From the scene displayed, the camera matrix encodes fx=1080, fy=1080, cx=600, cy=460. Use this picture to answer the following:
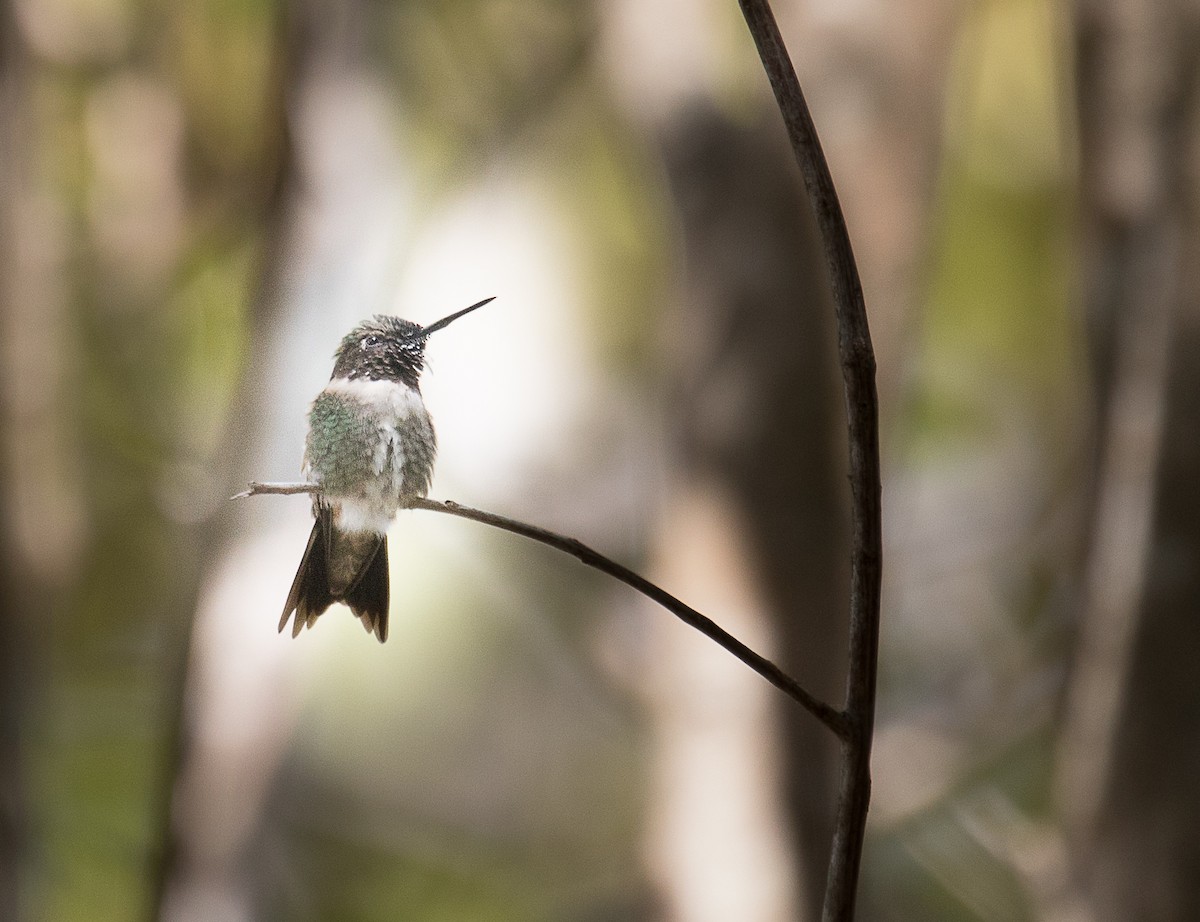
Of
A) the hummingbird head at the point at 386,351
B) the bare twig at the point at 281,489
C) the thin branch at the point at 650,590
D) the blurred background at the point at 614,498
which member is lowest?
the thin branch at the point at 650,590

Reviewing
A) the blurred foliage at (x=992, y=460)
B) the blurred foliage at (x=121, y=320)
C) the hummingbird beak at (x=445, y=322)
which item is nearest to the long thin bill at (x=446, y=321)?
the hummingbird beak at (x=445, y=322)

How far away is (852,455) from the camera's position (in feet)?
0.53

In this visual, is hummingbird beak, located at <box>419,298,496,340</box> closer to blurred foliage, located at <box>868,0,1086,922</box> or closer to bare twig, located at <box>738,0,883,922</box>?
bare twig, located at <box>738,0,883,922</box>

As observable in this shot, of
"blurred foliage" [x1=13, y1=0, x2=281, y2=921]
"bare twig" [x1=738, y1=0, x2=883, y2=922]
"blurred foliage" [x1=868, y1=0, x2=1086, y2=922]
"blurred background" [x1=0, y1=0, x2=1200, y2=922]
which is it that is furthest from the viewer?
"blurred foliage" [x1=868, y1=0, x2=1086, y2=922]

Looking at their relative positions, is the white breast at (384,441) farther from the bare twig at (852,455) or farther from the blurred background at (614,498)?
the blurred background at (614,498)

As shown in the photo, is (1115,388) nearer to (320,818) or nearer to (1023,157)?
(1023,157)

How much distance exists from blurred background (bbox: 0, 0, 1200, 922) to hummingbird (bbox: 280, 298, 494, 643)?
227mm

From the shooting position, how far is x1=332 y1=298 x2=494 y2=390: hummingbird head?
186 mm

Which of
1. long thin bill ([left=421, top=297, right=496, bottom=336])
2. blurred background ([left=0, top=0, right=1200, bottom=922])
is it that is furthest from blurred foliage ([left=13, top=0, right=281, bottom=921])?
long thin bill ([left=421, top=297, right=496, bottom=336])

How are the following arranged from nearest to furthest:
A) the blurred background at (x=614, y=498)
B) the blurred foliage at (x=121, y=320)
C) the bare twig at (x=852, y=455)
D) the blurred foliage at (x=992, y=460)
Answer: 1. the bare twig at (x=852, y=455)
2. the blurred background at (x=614, y=498)
3. the blurred foliage at (x=121, y=320)
4. the blurred foliage at (x=992, y=460)

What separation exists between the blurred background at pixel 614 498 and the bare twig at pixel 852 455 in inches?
10.0

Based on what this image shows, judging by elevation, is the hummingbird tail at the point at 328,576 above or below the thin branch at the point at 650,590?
above

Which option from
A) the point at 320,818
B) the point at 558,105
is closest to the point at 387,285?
the point at 320,818

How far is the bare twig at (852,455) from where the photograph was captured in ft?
0.49
